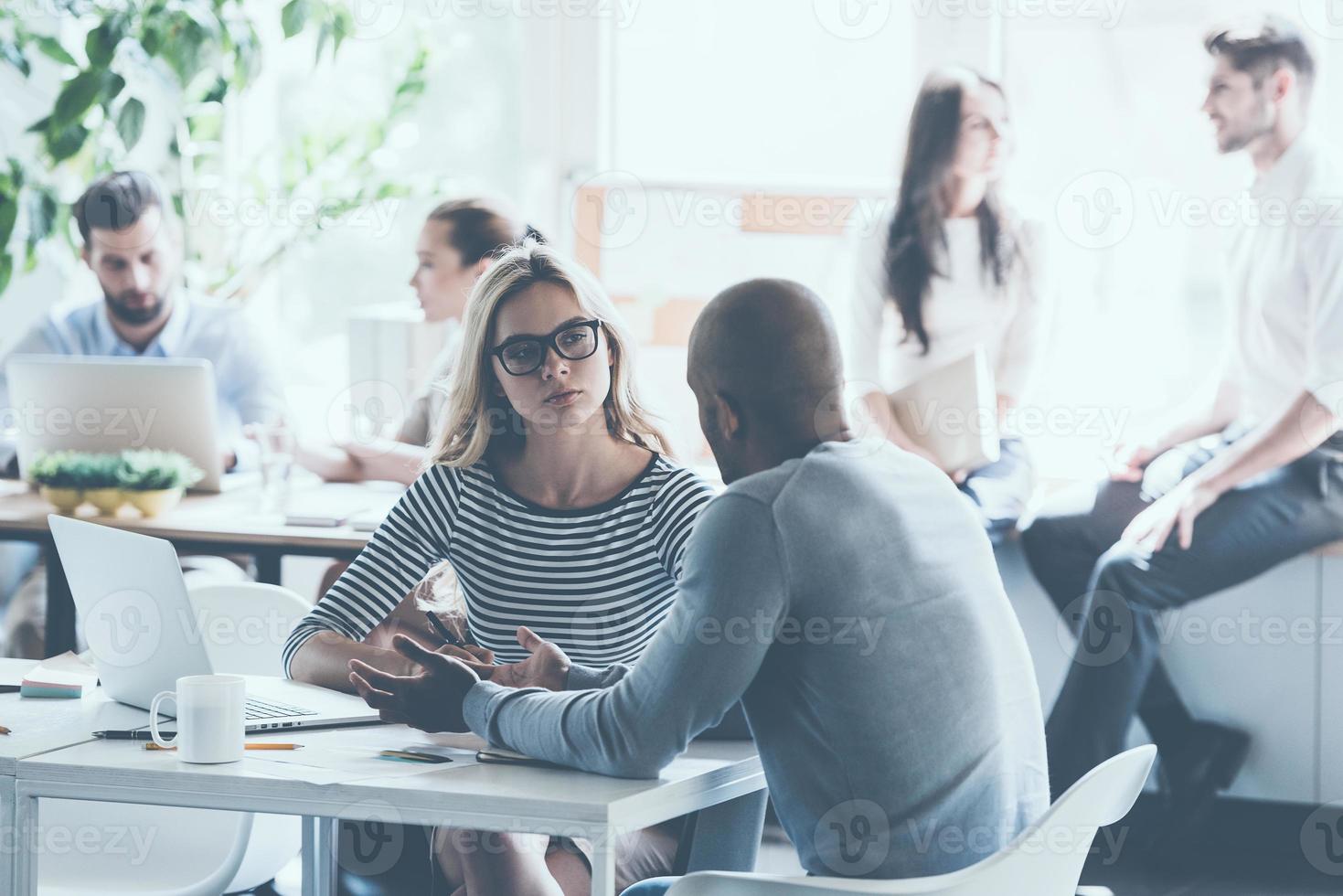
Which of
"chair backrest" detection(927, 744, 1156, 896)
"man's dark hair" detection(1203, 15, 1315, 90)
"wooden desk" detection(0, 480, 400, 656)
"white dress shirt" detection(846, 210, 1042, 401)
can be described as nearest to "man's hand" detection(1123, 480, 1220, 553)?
"white dress shirt" detection(846, 210, 1042, 401)

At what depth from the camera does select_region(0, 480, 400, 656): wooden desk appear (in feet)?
11.0

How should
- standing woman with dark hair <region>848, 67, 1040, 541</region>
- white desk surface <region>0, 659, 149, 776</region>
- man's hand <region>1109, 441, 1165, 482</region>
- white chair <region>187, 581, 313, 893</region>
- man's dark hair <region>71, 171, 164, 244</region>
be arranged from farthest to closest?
man's dark hair <region>71, 171, 164, 244</region> < standing woman with dark hair <region>848, 67, 1040, 541</region> < man's hand <region>1109, 441, 1165, 482</region> < white chair <region>187, 581, 313, 893</region> < white desk surface <region>0, 659, 149, 776</region>

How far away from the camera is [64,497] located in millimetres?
3574

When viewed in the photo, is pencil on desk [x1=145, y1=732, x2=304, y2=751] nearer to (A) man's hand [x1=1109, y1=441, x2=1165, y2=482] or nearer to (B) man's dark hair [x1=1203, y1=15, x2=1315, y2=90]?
(A) man's hand [x1=1109, y1=441, x2=1165, y2=482]

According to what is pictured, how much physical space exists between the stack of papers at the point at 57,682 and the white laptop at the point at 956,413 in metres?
2.17

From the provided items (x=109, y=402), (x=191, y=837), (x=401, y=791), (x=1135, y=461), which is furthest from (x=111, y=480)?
(x=1135, y=461)

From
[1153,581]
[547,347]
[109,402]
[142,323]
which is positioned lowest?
[1153,581]

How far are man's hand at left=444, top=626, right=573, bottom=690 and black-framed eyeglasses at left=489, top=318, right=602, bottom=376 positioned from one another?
517 millimetres

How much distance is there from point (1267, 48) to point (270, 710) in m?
2.78

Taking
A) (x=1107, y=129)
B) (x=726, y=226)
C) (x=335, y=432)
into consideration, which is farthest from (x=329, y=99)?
(x=1107, y=129)

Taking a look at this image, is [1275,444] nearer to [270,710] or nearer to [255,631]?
[255,631]

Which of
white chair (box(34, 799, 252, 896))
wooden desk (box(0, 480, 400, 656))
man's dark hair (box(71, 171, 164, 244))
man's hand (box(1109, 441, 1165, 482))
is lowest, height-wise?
white chair (box(34, 799, 252, 896))

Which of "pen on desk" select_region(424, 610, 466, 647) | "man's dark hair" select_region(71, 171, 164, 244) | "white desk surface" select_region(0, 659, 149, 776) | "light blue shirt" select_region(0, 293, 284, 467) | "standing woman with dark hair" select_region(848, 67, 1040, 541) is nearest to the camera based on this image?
"white desk surface" select_region(0, 659, 149, 776)

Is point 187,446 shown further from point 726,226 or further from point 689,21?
point 689,21
